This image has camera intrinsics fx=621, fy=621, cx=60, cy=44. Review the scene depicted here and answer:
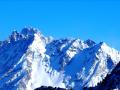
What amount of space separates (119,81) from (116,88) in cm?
576

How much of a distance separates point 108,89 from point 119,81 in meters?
4.41

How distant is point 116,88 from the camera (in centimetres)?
19438

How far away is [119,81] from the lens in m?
200

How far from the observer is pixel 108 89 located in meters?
199

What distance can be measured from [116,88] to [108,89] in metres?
5.25
